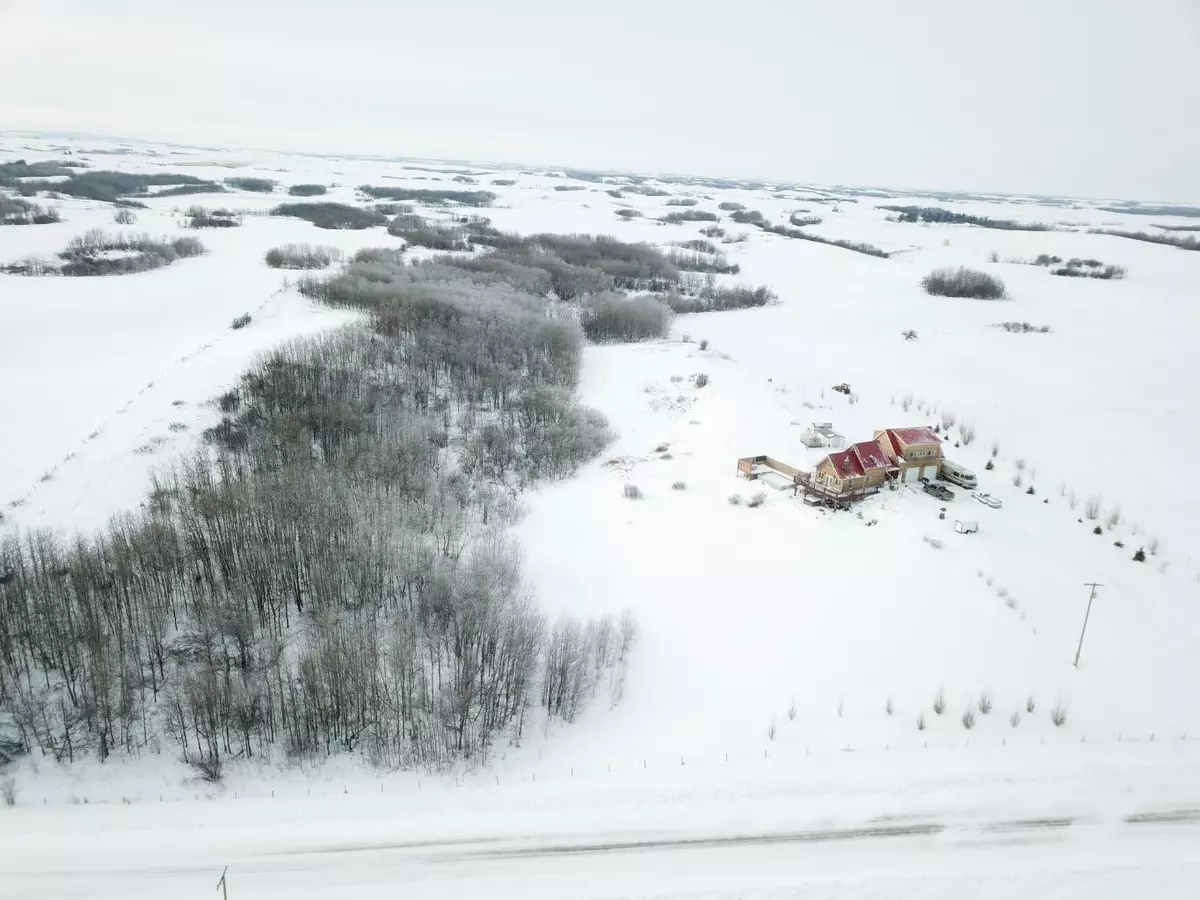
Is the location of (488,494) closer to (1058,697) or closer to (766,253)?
(1058,697)

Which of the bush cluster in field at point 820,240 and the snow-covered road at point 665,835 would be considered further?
the bush cluster in field at point 820,240

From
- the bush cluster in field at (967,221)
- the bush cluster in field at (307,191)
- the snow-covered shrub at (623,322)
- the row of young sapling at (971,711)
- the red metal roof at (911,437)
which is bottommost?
the row of young sapling at (971,711)

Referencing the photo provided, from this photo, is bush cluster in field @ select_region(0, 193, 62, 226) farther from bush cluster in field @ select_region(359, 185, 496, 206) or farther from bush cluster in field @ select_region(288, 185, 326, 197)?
bush cluster in field @ select_region(359, 185, 496, 206)

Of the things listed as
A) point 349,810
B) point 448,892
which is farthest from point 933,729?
point 349,810

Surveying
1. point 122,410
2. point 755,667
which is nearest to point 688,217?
point 122,410

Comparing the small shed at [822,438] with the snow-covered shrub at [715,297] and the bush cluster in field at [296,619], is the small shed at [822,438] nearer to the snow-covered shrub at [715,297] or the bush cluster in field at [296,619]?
the bush cluster in field at [296,619]

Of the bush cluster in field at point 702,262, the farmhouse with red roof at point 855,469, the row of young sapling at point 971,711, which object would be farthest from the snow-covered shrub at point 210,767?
the bush cluster in field at point 702,262
